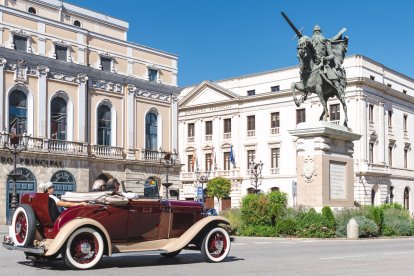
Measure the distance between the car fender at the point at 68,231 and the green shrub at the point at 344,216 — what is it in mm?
14431

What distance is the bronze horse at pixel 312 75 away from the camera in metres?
24.7

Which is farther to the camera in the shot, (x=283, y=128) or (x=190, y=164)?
(x=190, y=164)

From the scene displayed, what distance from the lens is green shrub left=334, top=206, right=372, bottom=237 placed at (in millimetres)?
24172

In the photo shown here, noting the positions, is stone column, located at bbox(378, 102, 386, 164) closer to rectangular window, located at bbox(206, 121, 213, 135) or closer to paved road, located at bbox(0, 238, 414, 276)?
rectangular window, located at bbox(206, 121, 213, 135)

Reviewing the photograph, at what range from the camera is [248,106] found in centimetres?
7100

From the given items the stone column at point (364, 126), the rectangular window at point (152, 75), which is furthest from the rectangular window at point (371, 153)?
the rectangular window at point (152, 75)

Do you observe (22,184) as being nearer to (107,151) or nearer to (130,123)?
(107,151)

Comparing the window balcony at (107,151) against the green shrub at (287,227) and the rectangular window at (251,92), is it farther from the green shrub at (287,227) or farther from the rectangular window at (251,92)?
the rectangular window at (251,92)

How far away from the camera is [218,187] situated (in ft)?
221

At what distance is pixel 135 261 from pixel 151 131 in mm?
38675

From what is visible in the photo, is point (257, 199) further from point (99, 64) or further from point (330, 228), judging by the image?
point (99, 64)

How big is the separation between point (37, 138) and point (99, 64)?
27.1 ft

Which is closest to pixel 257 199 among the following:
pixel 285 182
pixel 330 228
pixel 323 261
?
pixel 330 228

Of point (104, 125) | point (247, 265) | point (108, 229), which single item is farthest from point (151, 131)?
point (108, 229)
